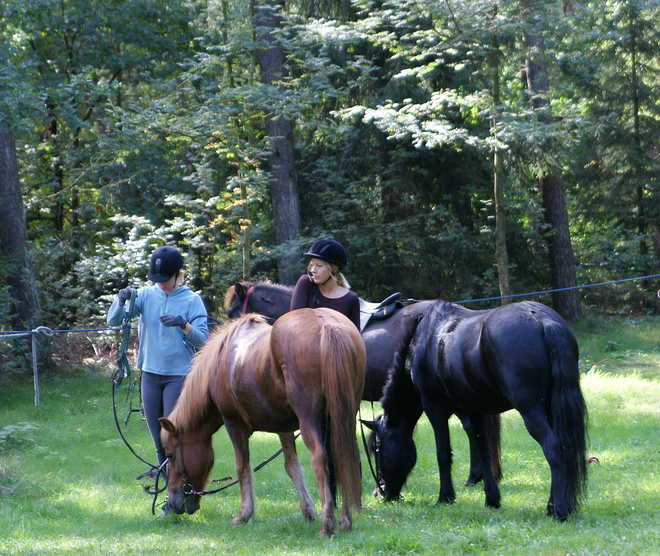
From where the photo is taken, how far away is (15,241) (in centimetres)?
1130

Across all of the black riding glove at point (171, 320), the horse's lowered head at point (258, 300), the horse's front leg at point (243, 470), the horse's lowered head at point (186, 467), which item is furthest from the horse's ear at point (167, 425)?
the horse's lowered head at point (258, 300)

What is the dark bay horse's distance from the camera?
3508 millimetres

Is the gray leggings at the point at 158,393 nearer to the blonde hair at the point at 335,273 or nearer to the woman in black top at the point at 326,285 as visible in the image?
the woman in black top at the point at 326,285

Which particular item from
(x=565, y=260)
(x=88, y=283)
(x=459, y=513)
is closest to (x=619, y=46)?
(x=565, y=260)

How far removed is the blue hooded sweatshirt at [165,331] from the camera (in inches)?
189

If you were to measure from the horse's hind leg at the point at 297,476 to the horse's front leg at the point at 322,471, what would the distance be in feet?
1.88

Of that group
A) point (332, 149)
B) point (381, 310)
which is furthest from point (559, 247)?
point (381, 310)

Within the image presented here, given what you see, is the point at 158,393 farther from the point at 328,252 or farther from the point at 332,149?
the point at 332,149

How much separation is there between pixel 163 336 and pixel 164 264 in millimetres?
566

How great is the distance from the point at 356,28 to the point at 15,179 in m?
6.77

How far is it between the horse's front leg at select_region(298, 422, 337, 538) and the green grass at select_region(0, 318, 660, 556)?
10 cm

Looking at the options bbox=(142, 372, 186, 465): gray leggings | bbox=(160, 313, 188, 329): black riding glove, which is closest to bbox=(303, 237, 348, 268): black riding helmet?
bbox=(160, 313, 188, 329): black riding glove

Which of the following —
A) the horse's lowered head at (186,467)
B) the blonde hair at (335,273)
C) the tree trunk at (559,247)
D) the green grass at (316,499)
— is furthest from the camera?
the tree trunk at (559,247)

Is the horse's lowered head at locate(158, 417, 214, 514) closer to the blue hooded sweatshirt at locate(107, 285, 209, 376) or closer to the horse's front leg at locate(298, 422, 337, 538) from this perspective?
the blue hooded sweatshirt at locate(107, 285, 209, 376)
